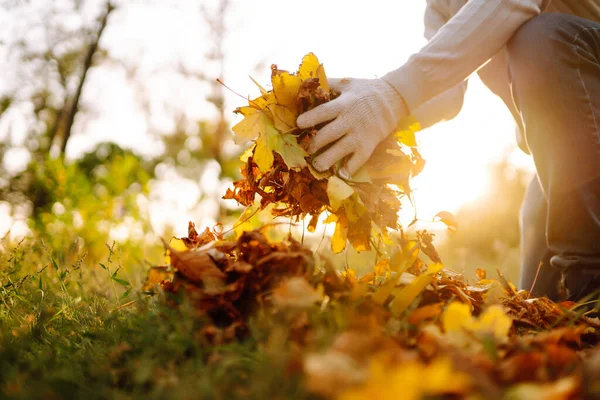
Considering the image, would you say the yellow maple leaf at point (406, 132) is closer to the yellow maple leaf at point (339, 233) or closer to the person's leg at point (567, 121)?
the yellow maple leaf at point (339, 233)

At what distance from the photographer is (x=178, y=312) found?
107 centimetres

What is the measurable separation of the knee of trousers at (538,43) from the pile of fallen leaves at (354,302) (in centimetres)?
60

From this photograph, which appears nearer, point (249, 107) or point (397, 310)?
point (397, 310)

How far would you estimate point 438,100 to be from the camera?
7.48 feet

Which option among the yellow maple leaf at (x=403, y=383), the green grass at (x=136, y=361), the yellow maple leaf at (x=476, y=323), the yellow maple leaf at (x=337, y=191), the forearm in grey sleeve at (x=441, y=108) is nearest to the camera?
the yellow maple leaf at (x=403, y=383)

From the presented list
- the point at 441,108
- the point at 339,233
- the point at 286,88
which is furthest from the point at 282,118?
the point at 441,108

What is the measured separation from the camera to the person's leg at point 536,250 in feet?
7.64

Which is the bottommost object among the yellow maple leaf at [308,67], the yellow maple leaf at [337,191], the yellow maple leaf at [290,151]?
the yellow maple leaf at [337,191]

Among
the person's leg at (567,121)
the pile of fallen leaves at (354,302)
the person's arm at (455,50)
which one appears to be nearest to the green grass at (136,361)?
the pile of fallen leaves at (354,302)

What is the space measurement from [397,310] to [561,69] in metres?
1.30

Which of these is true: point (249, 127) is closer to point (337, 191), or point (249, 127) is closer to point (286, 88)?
point (286, 88)

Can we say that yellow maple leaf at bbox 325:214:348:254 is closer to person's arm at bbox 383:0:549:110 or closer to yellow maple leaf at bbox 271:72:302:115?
yellow maple leaf at bbox 271:72:302:115

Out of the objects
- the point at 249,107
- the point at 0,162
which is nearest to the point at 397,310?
the point at 249,107

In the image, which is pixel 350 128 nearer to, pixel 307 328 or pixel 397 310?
pixel 397 310
